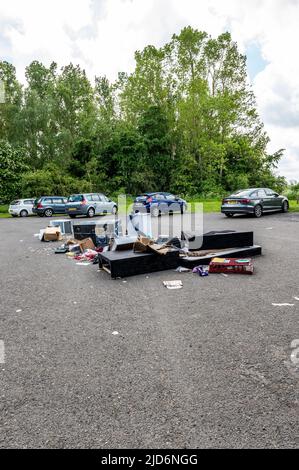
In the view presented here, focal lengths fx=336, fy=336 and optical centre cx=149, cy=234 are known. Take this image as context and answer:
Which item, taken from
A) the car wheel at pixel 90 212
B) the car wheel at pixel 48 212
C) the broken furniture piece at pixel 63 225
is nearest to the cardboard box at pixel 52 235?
the broken furniture piece at pixel 63 225

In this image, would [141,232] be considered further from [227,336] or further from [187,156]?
[187,156]

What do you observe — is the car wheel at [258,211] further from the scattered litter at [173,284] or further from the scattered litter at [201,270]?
the scattered litter at [173,284]

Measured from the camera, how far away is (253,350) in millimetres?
3428

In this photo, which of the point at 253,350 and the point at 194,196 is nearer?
the point at 253,350

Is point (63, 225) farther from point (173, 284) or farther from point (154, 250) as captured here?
point (173, 284)

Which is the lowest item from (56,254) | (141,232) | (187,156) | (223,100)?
(56,254)

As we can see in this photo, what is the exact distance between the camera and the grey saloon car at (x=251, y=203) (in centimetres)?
1688

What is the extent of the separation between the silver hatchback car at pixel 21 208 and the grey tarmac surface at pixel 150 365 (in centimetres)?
2208

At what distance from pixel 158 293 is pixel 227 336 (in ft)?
6.11

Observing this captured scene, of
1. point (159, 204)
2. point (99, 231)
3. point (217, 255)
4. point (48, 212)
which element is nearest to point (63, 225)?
point (99, 231)

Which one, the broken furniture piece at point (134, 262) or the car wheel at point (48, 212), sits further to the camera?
the car wheel at point (48, 212)

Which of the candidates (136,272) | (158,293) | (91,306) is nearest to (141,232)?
(136,272)

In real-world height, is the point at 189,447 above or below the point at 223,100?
below

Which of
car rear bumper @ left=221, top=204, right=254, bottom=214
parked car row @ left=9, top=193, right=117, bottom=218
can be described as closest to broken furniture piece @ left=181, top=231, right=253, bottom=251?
car rear bumper @ left=221, top=204, right=254, bottom=214
